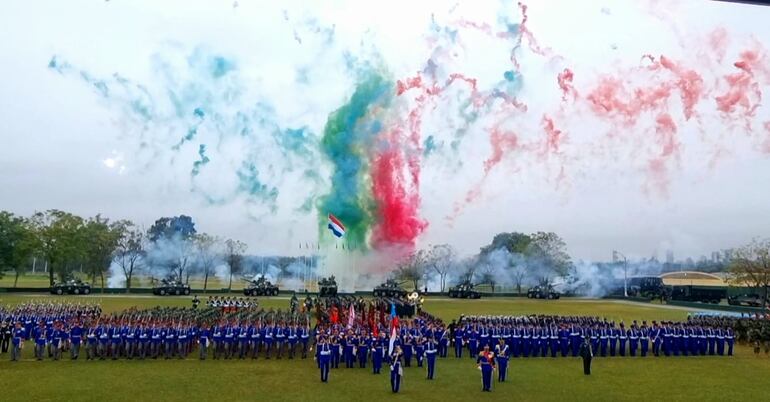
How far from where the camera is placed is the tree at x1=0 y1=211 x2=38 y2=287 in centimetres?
5369

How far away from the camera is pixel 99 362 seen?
759 inches

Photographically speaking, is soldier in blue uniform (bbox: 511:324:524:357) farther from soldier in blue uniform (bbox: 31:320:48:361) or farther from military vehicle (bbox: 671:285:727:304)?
military vehicle (bbox: 671:285:727:304)

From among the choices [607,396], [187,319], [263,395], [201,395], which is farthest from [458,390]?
[187,319]

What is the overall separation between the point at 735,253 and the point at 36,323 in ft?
176

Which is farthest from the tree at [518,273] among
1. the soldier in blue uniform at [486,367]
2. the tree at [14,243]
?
the soldier in blue uniform at [486,367]

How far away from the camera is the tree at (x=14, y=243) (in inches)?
2114

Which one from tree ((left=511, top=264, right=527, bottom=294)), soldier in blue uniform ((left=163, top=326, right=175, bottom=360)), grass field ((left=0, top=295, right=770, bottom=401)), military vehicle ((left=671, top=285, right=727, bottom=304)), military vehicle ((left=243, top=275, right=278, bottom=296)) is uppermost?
tree ((left=511, top=264, right=527, bottom=294))

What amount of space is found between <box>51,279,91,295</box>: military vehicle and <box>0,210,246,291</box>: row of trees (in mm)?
5319

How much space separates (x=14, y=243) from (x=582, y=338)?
5328cm

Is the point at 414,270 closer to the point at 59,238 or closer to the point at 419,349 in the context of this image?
the point at 59,238

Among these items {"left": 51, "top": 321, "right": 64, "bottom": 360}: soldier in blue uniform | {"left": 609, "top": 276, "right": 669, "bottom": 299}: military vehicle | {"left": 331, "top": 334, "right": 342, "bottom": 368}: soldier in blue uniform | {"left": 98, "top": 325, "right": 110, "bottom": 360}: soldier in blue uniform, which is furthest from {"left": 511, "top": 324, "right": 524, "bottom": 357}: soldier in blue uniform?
{"left": 609, "top": 276, "right": 669, "bottom": 299}: military vehicle

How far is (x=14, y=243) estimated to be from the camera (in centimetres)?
5425

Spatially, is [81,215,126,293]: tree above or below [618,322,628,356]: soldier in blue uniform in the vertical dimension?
above

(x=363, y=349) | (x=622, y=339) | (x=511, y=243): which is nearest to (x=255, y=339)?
(x=363, y=349)
